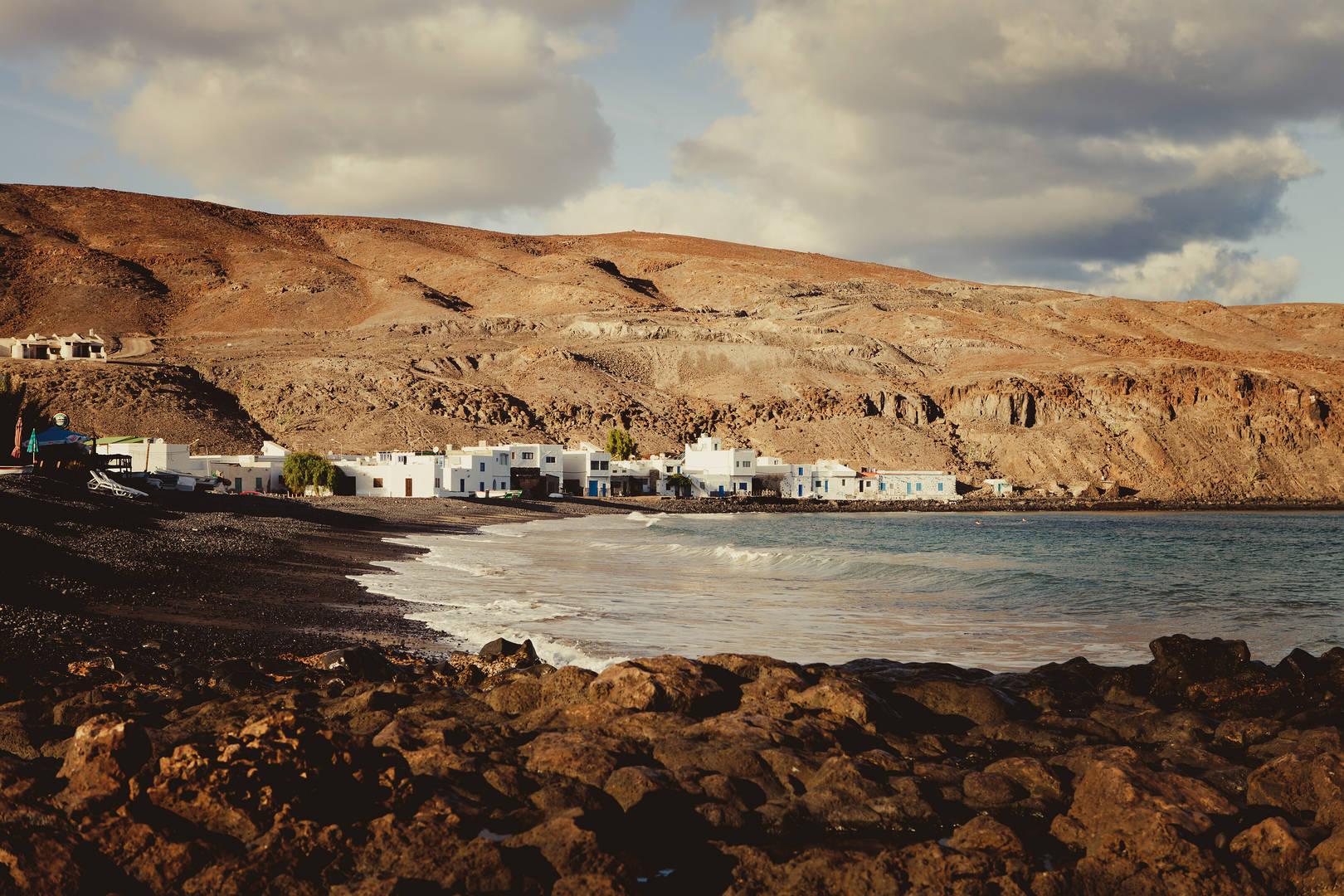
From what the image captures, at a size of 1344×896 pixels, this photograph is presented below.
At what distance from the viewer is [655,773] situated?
27.4 ft

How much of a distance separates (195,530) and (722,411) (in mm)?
90209

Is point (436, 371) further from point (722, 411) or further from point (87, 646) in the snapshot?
point (87, 646)

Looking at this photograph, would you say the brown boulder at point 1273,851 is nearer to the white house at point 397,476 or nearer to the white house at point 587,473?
the white house at point 397,476

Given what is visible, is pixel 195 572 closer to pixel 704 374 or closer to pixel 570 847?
pixel 570 847

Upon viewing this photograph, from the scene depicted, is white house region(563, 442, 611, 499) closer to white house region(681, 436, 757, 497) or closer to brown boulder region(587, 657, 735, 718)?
white house region(681, 436, 757, 497)

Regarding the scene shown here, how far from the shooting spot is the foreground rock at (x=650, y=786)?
6.72 meters

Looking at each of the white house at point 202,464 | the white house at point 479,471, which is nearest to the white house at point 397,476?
the white house at point 479,471

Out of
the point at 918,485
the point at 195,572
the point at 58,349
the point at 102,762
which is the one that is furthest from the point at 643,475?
the point at 102,762

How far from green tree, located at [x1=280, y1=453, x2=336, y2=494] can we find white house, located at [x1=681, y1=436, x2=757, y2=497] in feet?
113

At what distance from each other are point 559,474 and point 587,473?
11.9ft

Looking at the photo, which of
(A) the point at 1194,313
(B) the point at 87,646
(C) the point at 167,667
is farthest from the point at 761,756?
(A) the point at 1194,313

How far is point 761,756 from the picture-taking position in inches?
349

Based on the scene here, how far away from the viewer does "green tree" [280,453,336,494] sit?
69.2 meters

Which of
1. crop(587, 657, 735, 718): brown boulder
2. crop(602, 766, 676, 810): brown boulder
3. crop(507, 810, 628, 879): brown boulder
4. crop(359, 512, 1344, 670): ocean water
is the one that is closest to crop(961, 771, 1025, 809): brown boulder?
crop(602, 766, 676, 810): brown boulder
